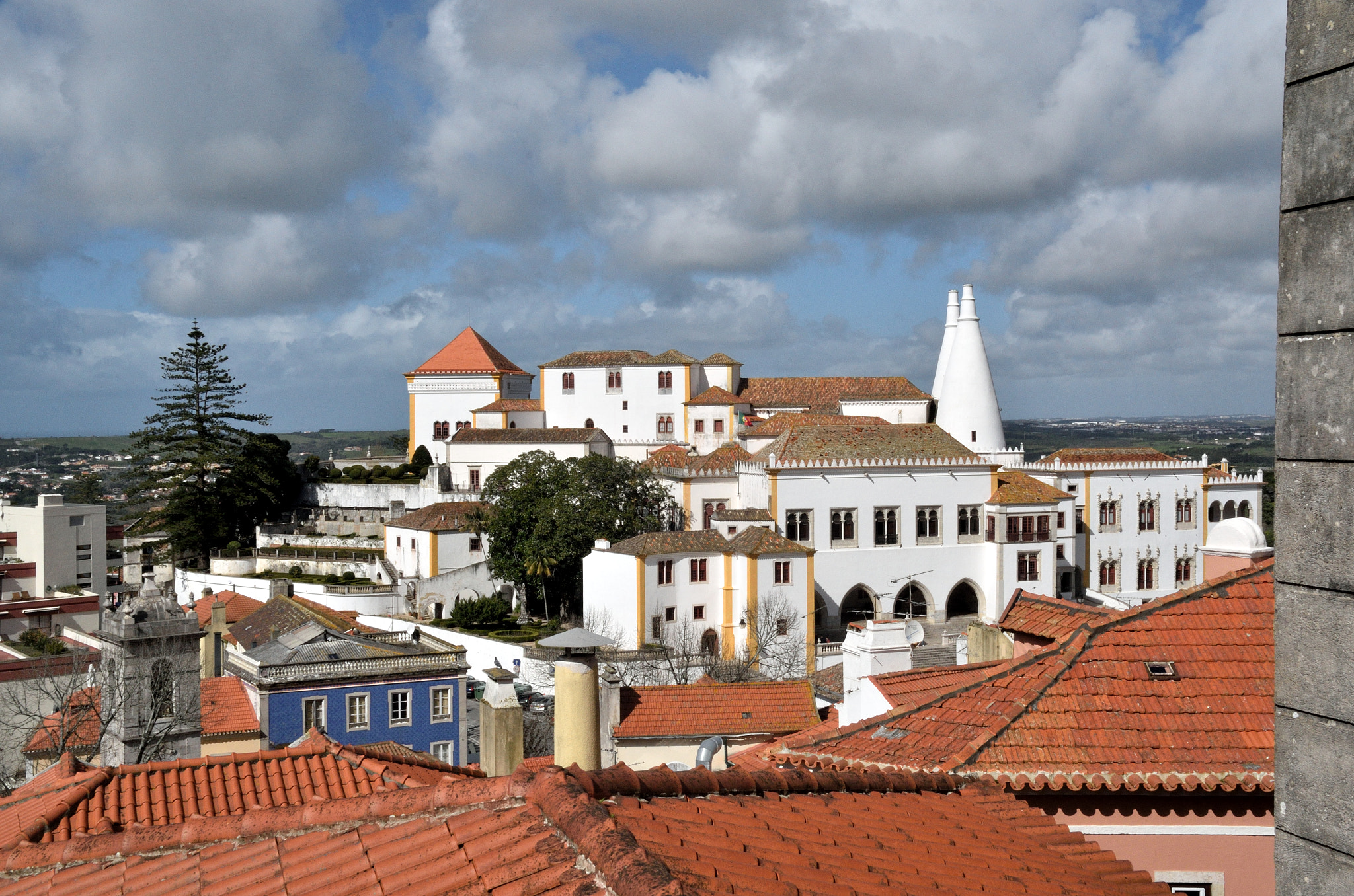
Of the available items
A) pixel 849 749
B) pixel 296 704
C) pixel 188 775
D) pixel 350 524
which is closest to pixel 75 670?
pixel 296 704

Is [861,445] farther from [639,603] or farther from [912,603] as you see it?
[639,603]

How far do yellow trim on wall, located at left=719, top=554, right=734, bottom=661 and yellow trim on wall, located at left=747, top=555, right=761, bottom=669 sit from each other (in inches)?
30.1

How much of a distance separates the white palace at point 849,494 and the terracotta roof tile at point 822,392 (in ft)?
0.34

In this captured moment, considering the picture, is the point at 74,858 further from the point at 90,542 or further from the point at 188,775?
the point at 90,542

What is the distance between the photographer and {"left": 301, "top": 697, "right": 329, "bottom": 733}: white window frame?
22.5 m

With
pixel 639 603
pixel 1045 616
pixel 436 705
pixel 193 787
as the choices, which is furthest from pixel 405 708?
pixel 1045 616

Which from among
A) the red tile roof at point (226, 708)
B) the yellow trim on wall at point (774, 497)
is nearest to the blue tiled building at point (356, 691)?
the red tile roof at point (226, 708)

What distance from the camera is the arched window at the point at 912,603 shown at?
4053 centimetres

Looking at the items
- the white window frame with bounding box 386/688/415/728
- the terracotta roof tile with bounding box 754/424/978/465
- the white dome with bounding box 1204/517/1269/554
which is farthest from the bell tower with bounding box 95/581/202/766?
the terracotta roof tile with bounding box 754/424/978/465

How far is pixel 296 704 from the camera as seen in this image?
2244 centimetres

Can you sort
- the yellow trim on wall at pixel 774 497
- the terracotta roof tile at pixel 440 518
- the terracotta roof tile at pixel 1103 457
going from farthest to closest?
the terracotta roof tile at pixel 1103 457 → the terracotta roof tile at pixel 440 518 → the yellow trim on wall at pixel 774 497

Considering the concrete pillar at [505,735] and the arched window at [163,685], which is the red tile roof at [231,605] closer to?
the arched window at [163,685]

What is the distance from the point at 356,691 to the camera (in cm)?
2330

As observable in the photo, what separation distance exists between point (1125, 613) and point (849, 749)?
232 cm
